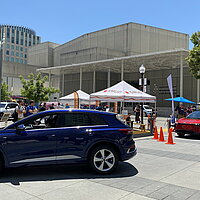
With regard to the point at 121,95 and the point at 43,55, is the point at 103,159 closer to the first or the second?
the point at 121,95

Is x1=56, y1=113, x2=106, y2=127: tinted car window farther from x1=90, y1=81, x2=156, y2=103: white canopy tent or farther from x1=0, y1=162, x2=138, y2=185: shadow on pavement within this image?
x1=90, y1=81, x2=156, y2=103: white canopy tent

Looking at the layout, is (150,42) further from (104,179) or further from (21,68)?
(104,179)

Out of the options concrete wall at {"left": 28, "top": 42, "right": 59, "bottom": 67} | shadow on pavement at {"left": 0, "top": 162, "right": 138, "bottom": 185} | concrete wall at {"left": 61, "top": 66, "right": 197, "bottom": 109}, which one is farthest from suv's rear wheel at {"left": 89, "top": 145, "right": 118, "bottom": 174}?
concrete wall at {"left": 28, "top": 42, "right": 59, "bottom": 67}

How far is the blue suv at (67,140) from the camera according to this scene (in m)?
5.45

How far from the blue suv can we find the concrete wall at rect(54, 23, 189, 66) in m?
45.6

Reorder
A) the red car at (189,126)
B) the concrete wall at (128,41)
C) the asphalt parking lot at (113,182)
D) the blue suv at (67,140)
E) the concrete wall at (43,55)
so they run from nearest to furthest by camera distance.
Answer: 1. the asphalt parking lot at (113,182)
2. the blue suv at (67,140)
3. the red car at (189,126)
4. the concrete wall at (128,41)
5. the concrete wall at (43,55)

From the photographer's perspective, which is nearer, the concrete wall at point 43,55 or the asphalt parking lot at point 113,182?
the asphalt parking lot at point 113,182

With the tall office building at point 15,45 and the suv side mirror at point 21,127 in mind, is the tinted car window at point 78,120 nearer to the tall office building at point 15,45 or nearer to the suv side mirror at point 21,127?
the suv side mirror at point 21,127

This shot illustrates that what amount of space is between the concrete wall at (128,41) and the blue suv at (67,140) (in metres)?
45.6

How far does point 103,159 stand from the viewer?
19.2 feet

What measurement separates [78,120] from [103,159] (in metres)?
1.09

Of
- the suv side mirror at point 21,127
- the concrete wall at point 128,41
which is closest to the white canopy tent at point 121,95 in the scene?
the suv side mirror at point 21,127

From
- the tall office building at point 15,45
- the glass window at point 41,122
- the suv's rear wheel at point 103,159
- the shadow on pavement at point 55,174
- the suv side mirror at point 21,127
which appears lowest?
the shadow on pavement at point 55,174

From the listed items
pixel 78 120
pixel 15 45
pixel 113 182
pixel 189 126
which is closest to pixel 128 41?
pixel 189 126
